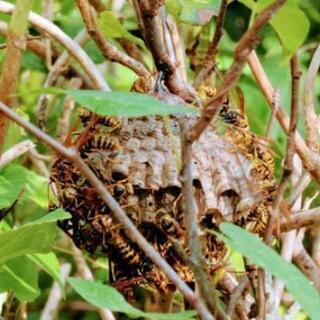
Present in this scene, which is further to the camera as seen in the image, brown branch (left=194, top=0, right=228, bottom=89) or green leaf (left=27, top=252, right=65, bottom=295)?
green leaf (left=27, top=252, right=65, bottom=295)

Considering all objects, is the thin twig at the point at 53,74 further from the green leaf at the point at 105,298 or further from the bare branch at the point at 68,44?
the green leaf at the point at 105,298

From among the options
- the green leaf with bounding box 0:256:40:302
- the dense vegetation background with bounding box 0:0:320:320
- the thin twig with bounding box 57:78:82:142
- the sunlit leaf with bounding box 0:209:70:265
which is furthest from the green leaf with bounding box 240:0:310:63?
the thin twig with bounding box 57:78:82:142

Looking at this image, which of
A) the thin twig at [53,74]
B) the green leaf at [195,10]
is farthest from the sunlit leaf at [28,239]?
the thin twig at [53,74]

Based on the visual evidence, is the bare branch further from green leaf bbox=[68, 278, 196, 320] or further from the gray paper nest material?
green leaf bbox=[68, 278, 196, 320]

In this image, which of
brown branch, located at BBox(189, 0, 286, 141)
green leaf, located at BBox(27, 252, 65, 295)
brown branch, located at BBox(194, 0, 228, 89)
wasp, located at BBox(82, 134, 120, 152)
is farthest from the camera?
green leaf, located at BBox(27, 252, 65, 295)

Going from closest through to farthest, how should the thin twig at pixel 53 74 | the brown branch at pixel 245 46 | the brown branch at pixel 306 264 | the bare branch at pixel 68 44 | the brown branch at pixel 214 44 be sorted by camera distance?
1. the brown branch at pixel 245 46
2. the brown branch at pixel 214 44
3. the bare branch at pixel 68 44
4. the brown branch at pixel 306 264
5. the thin twig at pixel 53 74

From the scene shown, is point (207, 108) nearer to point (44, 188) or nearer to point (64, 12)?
point (44, 188)
